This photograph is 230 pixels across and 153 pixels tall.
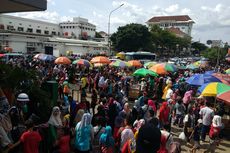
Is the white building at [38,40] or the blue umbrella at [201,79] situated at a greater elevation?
the white building at [38,40]

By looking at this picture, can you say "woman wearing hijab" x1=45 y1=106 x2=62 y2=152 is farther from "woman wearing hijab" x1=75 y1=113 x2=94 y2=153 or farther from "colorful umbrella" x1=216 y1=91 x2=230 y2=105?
"colorful umbrella" x1=216 y1=91 x2=230 y2=105

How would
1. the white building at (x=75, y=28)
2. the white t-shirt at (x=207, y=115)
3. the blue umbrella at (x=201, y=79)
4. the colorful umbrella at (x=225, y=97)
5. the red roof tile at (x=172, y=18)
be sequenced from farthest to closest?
the red roof tile at (x=172, y=18)
the white building at (x=75, y=28)
the blue umbrella at (x=201, y=79)
the white t-shirt at (x=207, y=115)
the colorful umbrella at (x=225, y=97)

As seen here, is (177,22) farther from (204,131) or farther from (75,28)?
(204,131)

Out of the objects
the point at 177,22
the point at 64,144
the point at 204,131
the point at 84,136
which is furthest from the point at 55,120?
the point at 177,22

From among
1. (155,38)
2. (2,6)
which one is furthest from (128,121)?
(155,38)

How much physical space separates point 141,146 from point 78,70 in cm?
1851

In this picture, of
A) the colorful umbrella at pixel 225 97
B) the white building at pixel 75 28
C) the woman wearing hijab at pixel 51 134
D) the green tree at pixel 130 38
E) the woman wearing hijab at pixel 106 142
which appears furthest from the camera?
the white building at pixel 75 28

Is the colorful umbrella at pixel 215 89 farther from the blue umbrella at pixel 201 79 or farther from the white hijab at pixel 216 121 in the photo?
the blue umbrella at pixel 201 79

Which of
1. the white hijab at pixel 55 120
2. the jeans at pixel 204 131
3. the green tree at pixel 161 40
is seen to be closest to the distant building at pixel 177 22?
the green tree at pixel 161 40

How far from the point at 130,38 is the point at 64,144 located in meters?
57.2

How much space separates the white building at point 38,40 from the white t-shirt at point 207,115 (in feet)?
128

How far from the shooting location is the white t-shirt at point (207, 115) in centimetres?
977

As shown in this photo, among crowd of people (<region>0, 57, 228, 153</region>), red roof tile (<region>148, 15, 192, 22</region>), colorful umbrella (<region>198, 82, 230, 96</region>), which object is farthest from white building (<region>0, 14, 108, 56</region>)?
red roof tile (<region>148, 15, 192, 22</region>)

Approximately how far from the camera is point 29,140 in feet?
18.2
